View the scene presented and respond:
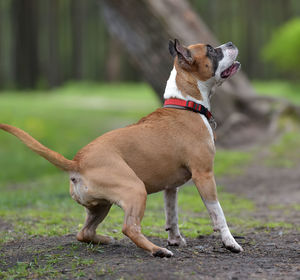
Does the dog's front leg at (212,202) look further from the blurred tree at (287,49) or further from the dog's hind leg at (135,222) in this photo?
the blurred tree at (287,49)

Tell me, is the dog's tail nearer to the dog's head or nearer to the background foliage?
the dog's head

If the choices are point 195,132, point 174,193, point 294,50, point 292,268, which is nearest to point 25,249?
point 174,193

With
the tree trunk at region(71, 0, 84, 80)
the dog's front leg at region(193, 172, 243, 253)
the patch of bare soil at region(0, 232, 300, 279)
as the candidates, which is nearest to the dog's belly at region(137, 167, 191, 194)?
the dog's front leg at region(193, 172, 243, 253)

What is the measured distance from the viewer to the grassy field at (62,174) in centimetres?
719

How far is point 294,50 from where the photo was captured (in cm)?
2058

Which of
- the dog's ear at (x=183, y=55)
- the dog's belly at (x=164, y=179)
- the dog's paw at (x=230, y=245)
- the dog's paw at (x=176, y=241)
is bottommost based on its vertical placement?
the dog's paw at (x=176, y=241)

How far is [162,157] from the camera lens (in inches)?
214

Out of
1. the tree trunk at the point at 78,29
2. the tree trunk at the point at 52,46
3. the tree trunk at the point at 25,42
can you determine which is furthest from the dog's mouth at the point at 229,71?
the tree trunk at the point at 78,29

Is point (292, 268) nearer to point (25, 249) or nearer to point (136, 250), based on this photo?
point (136, 250)

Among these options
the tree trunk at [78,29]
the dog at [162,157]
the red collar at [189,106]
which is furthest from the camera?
the tree trunk at [78,29]

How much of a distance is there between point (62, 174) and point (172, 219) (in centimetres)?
772

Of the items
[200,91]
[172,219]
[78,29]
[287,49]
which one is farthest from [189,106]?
[78,29]

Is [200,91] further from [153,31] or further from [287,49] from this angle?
[287,49]

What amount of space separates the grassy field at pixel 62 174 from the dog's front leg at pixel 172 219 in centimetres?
67
